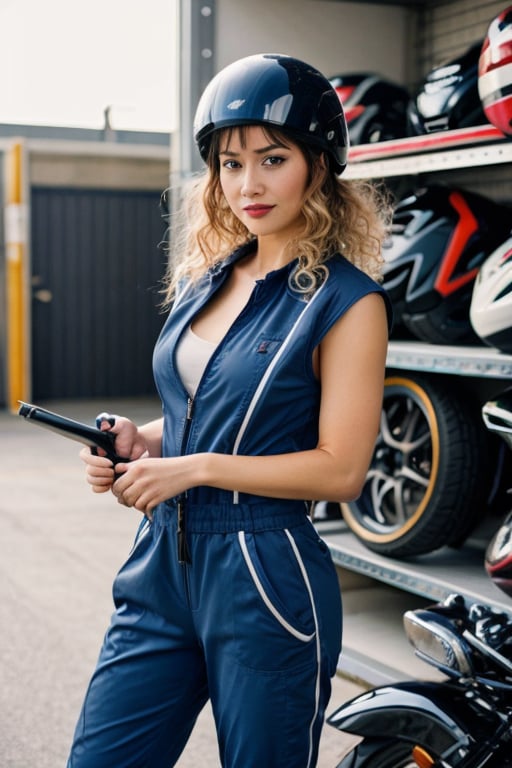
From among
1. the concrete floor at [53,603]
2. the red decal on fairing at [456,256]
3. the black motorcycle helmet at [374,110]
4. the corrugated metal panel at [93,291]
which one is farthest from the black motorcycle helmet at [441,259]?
the corrugated metal panel at [93,291]

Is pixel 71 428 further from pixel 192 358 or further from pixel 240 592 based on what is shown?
pixel 240 592

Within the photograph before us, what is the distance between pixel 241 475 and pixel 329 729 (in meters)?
2.07

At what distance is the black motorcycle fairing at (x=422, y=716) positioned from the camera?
2.06m

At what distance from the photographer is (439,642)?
6.93ft

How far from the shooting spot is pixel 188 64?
4.45 m

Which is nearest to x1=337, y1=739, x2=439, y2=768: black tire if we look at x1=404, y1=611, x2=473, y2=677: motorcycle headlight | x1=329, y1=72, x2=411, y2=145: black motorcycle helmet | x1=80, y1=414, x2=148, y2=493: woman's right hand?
x1=404, y1=611, x2=473, y2=677: motorcycle headlight

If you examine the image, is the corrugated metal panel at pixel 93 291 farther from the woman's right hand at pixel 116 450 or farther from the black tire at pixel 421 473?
the woman's right hand at pixel 116 450

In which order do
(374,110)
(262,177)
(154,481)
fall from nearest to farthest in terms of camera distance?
1. (154,481)
2. (262,177)
3. (374,110)

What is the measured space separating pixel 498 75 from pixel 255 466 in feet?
6.46

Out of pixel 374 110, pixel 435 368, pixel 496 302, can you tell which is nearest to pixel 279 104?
pixel 496 302

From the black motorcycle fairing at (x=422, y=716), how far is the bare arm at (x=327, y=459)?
0.59m

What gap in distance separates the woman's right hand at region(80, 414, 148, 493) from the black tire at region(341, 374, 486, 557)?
73.8 inches

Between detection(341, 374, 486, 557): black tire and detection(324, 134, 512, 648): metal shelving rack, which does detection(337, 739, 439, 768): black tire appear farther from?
detection(341, 374, 486, 557): black tire

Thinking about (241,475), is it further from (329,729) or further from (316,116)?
(329,729)
